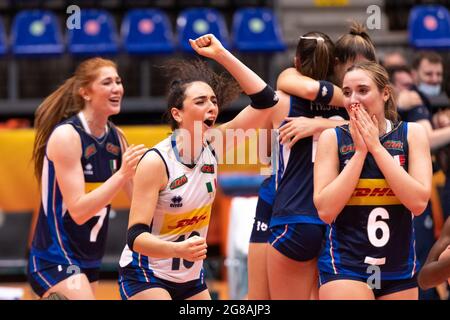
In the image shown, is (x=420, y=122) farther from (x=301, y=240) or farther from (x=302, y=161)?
(x=301, y=240)

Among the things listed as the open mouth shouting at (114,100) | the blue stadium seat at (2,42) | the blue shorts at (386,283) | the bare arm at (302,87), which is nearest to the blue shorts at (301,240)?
the blue shorts at (386,283)

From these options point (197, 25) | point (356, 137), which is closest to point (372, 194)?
point (356, 137)

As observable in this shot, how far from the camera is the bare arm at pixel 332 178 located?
13.5ft

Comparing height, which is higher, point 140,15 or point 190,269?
point 140,15

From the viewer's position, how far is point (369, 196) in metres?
4.21

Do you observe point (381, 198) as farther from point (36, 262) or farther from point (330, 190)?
point (36, 262)

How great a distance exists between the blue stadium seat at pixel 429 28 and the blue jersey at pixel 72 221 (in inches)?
233

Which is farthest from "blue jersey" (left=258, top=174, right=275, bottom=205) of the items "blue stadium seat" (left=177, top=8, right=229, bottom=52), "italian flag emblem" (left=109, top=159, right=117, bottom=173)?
"blue stadium seat" (left=177, top=8, right=229, bottom=52)

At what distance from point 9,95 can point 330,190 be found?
6969 mm

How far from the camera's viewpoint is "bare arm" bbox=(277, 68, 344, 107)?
4.63 metres

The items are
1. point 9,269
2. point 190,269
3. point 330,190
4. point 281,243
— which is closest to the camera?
point 330,190

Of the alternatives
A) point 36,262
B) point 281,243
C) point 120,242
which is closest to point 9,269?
point 120,242

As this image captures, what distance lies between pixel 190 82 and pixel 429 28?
668 centimetres
